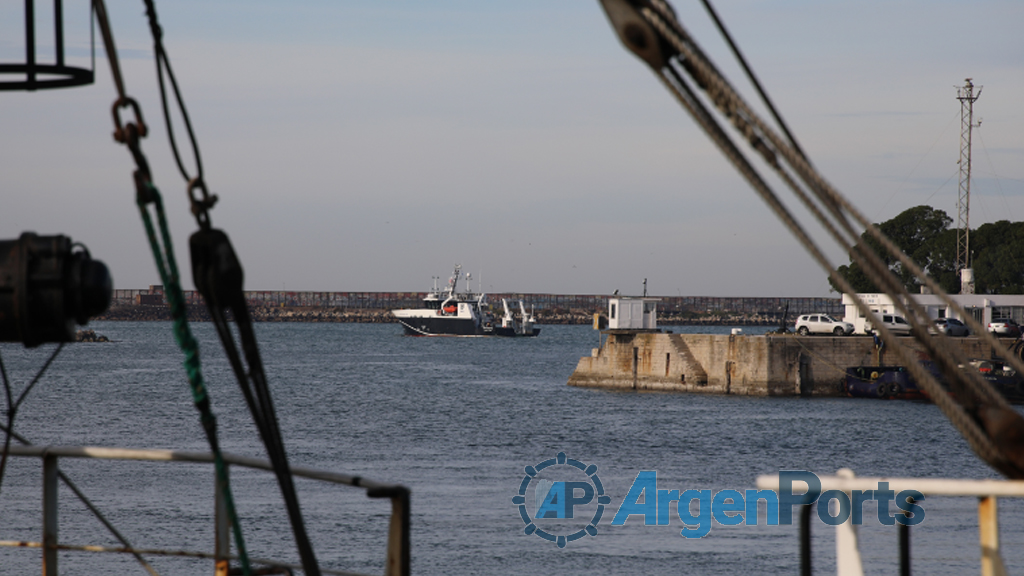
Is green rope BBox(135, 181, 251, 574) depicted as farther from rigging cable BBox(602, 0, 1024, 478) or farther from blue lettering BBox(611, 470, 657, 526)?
blue lettering BBox(611, 470, 657, 526)

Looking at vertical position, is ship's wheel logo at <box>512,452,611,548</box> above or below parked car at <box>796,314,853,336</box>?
below

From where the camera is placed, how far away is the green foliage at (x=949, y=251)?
8938 centimetres

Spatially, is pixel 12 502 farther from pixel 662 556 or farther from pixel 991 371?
pixel 991 371

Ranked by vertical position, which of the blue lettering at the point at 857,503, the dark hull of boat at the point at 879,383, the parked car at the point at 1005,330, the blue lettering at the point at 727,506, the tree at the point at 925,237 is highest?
the tree at the point at 925,237

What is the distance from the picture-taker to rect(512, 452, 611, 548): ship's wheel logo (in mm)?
22750

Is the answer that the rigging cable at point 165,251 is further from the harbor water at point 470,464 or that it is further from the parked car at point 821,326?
the parked car at point 821,326

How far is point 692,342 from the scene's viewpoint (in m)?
52.6

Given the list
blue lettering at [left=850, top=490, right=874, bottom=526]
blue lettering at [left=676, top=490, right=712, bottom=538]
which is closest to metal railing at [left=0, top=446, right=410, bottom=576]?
blue lettering at [left=850, top=490, right=874, bottom=526]

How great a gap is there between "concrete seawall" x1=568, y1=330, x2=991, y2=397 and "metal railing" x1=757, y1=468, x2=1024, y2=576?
47.7 metres

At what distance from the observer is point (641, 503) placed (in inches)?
1066

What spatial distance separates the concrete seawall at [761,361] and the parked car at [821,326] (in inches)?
153

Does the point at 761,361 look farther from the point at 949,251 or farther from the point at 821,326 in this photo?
the point at 949,251

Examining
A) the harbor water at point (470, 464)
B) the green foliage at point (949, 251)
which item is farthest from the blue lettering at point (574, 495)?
the green foliage at point (949, 251)

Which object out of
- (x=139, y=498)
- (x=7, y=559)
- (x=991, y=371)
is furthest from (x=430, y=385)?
(x=7, y=559)
